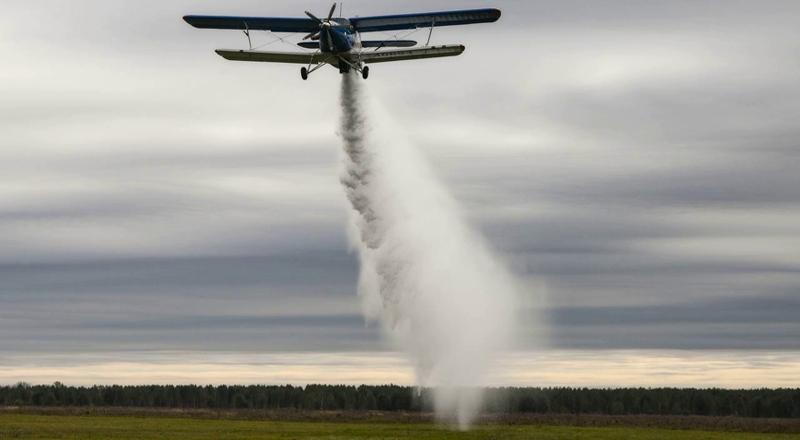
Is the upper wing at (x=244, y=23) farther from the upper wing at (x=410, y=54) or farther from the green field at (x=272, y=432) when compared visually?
the green field at (x=272, y=432)

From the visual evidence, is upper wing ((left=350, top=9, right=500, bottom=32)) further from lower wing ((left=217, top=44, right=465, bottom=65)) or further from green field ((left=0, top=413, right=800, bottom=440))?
green field ((left=0, top=413, right=800, bottom=440))

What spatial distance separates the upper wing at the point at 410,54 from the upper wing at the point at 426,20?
502cm

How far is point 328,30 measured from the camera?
73750 mm

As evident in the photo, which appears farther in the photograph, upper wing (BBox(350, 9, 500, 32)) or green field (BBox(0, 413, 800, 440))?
green field (BBox(0, 413, 800, 440))

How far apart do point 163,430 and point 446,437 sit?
27.1 meters

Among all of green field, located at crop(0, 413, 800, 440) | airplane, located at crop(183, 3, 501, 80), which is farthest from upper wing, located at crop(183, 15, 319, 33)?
green field, located at crop(0, 413, 800, 440)

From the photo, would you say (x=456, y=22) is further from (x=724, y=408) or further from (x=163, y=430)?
(x=724, y=408)

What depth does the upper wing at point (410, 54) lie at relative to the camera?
75.2 meters

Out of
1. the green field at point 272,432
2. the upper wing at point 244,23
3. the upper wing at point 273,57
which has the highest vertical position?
the upper wing at point 244,23

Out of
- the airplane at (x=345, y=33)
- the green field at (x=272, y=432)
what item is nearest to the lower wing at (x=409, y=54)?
the airplane at (x=345, y=33)

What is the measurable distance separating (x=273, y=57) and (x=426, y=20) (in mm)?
12428

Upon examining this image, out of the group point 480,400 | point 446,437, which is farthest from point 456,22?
point 480,400

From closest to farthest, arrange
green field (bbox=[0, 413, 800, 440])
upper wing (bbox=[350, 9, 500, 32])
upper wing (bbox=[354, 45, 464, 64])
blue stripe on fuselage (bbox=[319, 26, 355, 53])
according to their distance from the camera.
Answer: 1. blue stripe on fuselage (bbox=[319, 26, 355, 53])
2. upper wing (bbox=[354, 45, 464, 64])
3. upper wing (bbox=[350, 9, 500, 32])
4. green field (bbox=[0, 413, 800, 440])

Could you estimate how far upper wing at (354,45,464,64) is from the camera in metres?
75.2
